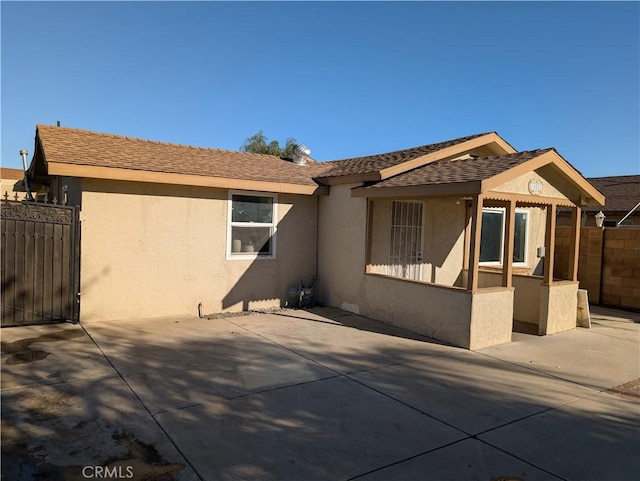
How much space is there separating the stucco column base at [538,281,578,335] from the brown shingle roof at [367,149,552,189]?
268 cm

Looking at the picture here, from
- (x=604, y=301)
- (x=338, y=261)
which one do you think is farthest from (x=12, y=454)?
(x=604, y=301)

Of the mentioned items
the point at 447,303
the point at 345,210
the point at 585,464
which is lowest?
the point at 585,464

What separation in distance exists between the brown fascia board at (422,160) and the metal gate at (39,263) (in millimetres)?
5317

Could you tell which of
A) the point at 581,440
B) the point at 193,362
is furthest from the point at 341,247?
the point at 581,440

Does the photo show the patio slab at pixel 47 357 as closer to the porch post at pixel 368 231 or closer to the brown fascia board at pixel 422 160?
the porch post at pixel 368 231

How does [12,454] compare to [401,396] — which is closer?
[12,454]

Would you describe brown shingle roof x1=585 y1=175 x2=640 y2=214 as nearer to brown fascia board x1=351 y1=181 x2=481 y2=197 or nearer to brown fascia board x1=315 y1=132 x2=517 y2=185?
brown fascia board x1=315 y1=132 x2=517 y2=185

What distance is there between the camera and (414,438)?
4.07 meters

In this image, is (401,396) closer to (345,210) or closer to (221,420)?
(221,420)

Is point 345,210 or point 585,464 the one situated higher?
point 345,210

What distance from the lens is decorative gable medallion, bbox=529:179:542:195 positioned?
798cm

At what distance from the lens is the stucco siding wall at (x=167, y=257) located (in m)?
7.83

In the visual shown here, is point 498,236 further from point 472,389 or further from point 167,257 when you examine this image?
point 167,257

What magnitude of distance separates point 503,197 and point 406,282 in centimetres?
233
